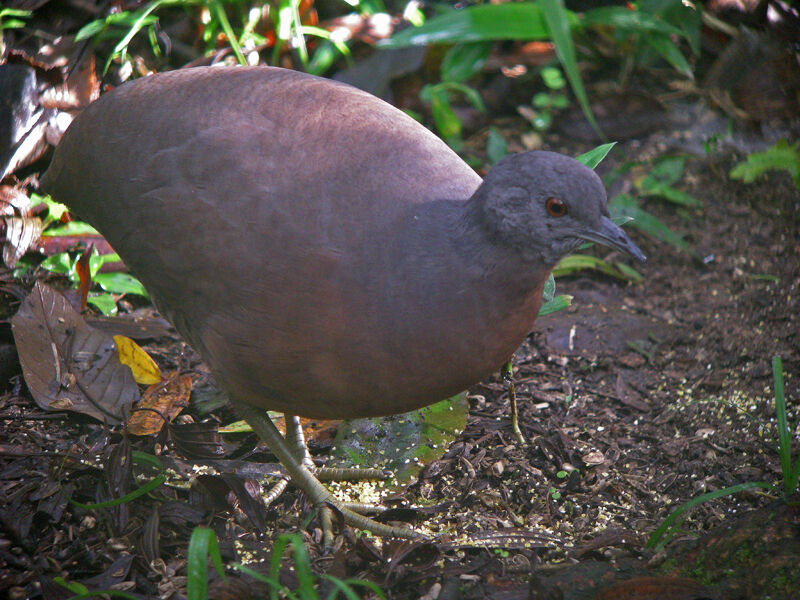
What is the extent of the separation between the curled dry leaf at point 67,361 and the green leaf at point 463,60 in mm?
2845

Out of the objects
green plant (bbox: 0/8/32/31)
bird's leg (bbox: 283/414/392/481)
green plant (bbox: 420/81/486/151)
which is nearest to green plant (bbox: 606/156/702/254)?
green plant (bbox: 420/81/486/151)

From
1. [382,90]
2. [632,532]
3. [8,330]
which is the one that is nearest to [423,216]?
[632,532]

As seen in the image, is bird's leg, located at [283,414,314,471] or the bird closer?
the bird

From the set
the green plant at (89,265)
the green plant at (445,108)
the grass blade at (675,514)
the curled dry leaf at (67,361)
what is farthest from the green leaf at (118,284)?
the grass blade at (675,514)

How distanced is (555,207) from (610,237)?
0.71ft

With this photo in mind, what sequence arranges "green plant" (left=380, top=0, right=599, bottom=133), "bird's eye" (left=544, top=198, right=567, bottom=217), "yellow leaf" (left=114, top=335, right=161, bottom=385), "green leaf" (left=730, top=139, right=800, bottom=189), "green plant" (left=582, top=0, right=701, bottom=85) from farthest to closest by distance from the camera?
"green plant" (left=582, top=0, right=701, bottom=85)
"green plant" (left=380, top=0, right=599, bottom=133)
"green leaf" (left=730, top=139, right=800, bottom=189)
"yellow leaf" (left=114, top=335, right=161, bottom=385)
"bird's eye" (left=544, top=198, right=567, bottom=217)

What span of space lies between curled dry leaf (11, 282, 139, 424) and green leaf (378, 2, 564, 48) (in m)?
2.45

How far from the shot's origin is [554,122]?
544cm

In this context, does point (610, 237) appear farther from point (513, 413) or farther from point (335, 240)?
point (513, 413)

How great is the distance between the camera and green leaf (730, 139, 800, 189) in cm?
455

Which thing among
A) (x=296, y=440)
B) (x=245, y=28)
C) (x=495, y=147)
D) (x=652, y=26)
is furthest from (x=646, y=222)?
(x=245, y=28)

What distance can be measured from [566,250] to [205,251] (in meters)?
1.26

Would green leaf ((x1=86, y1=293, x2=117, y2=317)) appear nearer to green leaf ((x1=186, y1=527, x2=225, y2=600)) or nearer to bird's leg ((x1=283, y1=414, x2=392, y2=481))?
bird's leg ((x1=283, y1=414, x2=392, y2=481))

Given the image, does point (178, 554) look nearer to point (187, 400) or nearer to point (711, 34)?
point (187, 400)
